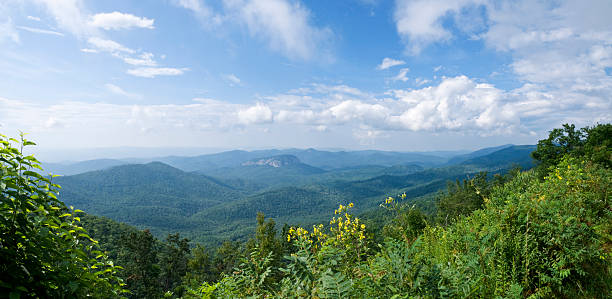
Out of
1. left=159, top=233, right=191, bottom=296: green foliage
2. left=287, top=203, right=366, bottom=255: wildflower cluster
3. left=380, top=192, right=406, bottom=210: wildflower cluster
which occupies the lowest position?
left=159, top=233, right=191, bottom=296: green foliage

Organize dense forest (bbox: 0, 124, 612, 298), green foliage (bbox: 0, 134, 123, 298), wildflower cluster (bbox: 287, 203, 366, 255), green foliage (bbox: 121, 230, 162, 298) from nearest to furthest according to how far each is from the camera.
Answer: green foliage (bbox: 0, 134, 123, 298)
dense forest (bbox: 0, 124, 612, 298)
wildflower cluster (bbox: 287, 203, 366, 255)
green foliage (bbox: 121, 230, 162, 298)

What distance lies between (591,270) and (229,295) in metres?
4.56

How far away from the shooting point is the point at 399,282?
100 inches

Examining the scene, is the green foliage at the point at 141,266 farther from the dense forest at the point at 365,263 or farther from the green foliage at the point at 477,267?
the green foliage at the point at 477,267

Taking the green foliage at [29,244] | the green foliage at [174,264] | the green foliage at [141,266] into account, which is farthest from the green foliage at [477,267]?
the green foliage at [174,264]

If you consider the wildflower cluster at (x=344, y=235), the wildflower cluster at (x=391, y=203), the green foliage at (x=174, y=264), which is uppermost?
the wildflower cluster at (x=391, y=203)

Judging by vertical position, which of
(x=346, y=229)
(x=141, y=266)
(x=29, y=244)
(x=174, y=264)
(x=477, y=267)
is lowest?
(x=174, y=264)

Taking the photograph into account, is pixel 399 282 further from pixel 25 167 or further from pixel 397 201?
pixel 25 167

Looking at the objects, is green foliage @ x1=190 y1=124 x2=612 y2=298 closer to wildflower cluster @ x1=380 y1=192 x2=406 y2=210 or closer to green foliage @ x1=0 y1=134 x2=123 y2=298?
wildflower cluster @ x1=380 y1=192 x2=406 y2=210

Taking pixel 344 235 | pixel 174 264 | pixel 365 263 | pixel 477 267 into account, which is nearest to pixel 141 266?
pixel 174 264

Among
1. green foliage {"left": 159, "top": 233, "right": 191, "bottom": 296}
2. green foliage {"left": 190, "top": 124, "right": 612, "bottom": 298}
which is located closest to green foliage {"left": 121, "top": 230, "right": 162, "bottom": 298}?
green foliage {"left": 159, "top": 233, "right": 191, "bottom": 296}

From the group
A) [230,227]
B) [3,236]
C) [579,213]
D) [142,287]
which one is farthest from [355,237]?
[230,227]

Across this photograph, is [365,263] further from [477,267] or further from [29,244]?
[29,244]

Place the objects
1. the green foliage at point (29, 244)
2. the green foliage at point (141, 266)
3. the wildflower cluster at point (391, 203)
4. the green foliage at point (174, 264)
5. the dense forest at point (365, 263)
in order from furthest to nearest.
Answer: the green foliage at point (174, 264)
the green foliage at point (141, 266)
the wildflower cluster at point (391, 203)
the dense forest at point (365, 263)
the green foliage at point (29, 244)
